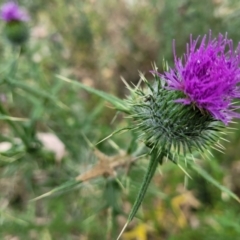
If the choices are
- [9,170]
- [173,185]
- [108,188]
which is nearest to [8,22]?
[9,170]

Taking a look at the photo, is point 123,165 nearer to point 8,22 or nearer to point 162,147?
point 162,147

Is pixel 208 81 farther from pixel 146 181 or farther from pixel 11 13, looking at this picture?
pixel 11 13

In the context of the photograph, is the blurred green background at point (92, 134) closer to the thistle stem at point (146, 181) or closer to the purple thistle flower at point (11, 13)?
the purple thistle flower at point (11, 13)

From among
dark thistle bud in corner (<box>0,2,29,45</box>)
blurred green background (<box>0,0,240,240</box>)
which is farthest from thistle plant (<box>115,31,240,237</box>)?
dark thistle bud in corner (<box>0,2,29,45</box>)

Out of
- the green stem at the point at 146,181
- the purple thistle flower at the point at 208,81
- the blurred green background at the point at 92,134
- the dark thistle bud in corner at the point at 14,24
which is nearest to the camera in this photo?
the green stem at the point at 146,181

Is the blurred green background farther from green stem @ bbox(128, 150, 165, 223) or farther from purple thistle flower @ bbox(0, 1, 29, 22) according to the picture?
green stem @ bbox(128, 150, 165, 223)

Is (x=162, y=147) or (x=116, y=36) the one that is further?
(x=116, y=36)

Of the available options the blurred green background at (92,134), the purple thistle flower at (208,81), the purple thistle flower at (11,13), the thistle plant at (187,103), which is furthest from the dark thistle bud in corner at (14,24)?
the purple thistle flower at (208,81)
